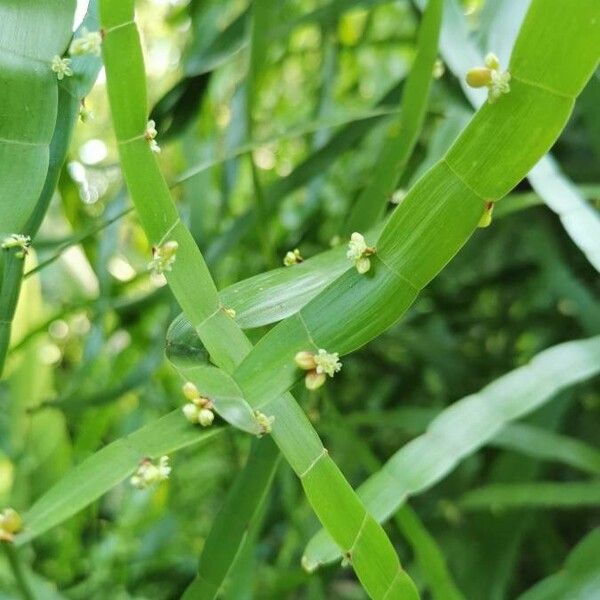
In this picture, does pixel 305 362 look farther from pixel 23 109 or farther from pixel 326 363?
pixel 23 109

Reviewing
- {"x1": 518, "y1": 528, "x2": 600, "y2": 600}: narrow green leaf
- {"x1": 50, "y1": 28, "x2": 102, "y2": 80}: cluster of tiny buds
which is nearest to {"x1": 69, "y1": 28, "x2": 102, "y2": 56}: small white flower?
{"x1": 50, "y1": 28, "x2": 102, "y2": 80}: cluster of tiny buds

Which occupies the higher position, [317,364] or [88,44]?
[88,44]

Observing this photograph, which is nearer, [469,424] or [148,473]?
[148,473]

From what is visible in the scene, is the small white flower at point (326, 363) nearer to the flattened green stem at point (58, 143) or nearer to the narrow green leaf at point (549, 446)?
the flattened green stem at point (58, 143)

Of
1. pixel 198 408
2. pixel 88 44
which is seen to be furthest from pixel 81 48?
pixel 198 408

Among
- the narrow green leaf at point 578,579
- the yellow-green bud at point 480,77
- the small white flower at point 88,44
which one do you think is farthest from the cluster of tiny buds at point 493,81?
the narrow green leaf at point 578,579

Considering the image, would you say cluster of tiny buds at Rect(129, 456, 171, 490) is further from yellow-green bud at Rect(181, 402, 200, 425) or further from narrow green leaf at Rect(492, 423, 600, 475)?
narrow green leaf at Rect(492, 423, 600, 475)
